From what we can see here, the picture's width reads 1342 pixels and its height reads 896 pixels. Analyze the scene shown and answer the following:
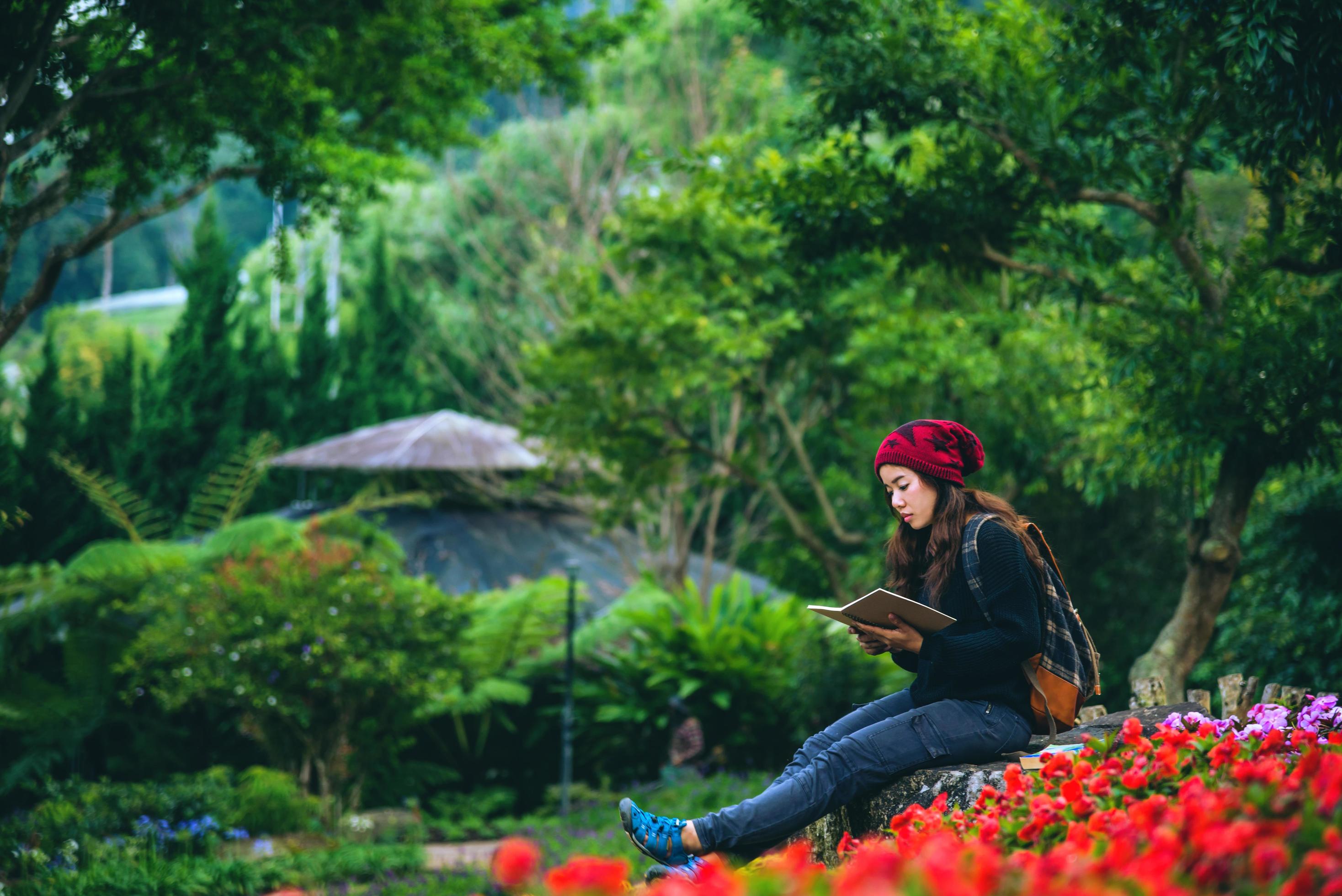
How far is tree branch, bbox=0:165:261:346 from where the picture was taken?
200 inches

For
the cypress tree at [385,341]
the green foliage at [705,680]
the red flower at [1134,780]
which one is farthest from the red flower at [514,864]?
the cypress tree at [385,341]

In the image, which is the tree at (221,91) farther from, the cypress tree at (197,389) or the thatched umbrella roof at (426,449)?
the cypress tree at (197,389)

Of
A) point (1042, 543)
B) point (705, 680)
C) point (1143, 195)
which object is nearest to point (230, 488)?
point (705, 680)

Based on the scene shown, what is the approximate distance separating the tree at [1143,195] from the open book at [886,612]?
2288mm

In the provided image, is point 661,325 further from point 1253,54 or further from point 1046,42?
point 1253,54

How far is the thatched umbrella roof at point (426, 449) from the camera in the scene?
11961 millimetres

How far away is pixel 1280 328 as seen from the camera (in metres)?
4.57

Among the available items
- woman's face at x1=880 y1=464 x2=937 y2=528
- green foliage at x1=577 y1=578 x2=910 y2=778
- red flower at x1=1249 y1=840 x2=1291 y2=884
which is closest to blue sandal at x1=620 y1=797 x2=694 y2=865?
woman's face at x1=880 y1=464 x2=937 y2=528

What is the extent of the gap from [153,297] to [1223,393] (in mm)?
49672

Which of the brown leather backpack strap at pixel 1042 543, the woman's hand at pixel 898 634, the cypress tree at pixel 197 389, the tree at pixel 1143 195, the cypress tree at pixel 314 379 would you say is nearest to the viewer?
the woman's hand at pixel 898 634

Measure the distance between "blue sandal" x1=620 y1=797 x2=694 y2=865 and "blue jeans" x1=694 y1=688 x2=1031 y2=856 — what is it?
80 mm

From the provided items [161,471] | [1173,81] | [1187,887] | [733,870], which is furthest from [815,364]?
[161,471]

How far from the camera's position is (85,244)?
18.8 feet

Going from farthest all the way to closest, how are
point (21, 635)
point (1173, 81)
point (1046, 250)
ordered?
point (21, 635) < point (1046, 250) < point (1173, 81)
